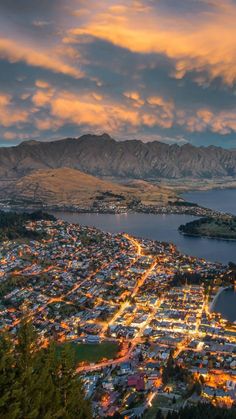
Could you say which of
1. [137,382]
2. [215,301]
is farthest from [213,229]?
[137,382]

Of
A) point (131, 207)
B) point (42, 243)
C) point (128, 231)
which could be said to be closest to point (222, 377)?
point (42, 243)

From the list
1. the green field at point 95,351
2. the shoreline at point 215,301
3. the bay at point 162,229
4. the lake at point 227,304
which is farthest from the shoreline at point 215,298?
the bay at point 162,229

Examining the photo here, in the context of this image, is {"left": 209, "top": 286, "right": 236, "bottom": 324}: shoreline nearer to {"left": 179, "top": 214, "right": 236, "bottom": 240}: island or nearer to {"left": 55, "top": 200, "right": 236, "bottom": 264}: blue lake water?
{"left": 55, "top": 200, "right": 236, "bottom": 264}: blue lake water

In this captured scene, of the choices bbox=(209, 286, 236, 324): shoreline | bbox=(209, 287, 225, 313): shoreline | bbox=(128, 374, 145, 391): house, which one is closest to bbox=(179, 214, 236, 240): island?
bbox=(209, 286, 236, 324): shoreline

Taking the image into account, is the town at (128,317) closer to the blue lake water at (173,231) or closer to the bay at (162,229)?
the blue lake water at (173,231)

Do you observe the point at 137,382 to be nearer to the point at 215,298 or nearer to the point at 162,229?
the point at 215,298

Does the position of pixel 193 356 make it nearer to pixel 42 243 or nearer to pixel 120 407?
pixel 120 407
